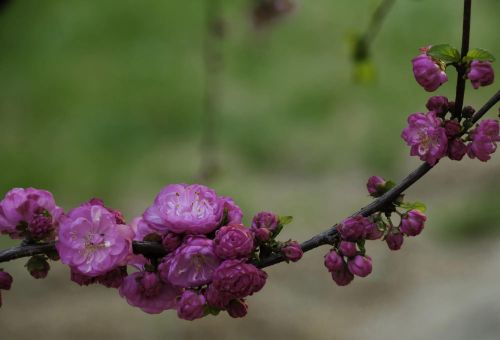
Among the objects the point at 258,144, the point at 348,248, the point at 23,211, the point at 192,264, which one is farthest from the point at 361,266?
the point at 258,144

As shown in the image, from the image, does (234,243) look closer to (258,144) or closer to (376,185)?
(376,185)

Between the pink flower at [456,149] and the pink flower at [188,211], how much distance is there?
18 centimetres

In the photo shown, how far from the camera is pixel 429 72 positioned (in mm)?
528

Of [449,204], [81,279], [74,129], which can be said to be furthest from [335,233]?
[74,129]

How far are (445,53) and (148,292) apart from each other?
0.29 metres

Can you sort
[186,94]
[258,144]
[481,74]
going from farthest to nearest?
[186,94] < [258,144] < [481,74]

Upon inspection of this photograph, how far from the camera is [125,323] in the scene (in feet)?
7.22

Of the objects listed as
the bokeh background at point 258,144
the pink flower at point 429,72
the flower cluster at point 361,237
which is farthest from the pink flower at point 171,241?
the bokeh background at point 258,144

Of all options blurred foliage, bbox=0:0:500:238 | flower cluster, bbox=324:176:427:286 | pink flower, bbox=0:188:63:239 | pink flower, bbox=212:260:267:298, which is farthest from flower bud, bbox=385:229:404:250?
blurred foliage, bbox=0:0:500:238

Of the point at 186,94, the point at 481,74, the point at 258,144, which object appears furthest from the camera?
the point at 186,94

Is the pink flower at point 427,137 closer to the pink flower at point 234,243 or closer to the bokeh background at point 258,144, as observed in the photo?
the pink flower at point 234,243

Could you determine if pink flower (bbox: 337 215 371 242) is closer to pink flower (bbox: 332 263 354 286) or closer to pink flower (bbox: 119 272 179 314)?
pink flower (bbox: 332 263 354 286)

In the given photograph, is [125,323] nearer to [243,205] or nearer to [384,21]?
[243,205]

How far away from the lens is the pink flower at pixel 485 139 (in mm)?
522
